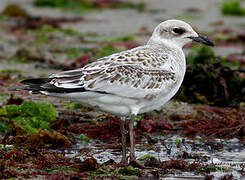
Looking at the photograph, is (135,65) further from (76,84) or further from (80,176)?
(80,176)

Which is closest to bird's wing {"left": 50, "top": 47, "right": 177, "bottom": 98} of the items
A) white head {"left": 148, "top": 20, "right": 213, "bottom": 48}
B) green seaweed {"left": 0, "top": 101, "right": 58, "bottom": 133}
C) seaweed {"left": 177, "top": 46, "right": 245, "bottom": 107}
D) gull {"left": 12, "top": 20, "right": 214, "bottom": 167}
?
gull {"left": 12, "top": 20, "right": 214, "bottom": 167}

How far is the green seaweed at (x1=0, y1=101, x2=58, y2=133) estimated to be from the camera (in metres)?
8.38

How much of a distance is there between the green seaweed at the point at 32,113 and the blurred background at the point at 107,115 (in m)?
0.01

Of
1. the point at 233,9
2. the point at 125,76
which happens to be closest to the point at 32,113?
the point at 125,76

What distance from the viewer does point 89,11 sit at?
806 inches

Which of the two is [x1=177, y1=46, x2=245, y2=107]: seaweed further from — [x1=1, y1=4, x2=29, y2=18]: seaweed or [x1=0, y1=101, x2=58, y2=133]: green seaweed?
[x1=1, y1=4, x2=29, y2=18]: seaweed

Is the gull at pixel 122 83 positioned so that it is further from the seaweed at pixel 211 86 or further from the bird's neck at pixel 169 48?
the seaweed at pixel 211 86

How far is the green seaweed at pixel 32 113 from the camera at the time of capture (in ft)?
27.5

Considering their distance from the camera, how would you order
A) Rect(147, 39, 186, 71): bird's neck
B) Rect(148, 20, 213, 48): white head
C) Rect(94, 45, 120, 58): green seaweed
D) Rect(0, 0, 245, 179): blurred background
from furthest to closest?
Rect(94, 45, 120, 58): green seaweed
Rect(148, 20, 213, 48): white head
Rect(147, 39, 186, 71): bird's neck
Rect(0, 0, 245, 179): blurred background

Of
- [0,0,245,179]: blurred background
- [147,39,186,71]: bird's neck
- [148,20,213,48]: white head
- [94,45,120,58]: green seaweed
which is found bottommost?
[0,0,245,179]: blurred background

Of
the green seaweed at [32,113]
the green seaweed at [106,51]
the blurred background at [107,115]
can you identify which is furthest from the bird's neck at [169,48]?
the green seaweed at [106,51]

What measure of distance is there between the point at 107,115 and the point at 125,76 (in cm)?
223

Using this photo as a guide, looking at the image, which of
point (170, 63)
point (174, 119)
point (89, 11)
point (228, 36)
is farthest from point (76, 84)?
point (89, 11)

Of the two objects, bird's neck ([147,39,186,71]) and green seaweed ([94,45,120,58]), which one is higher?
bird's neck ([147,39,186,71])
